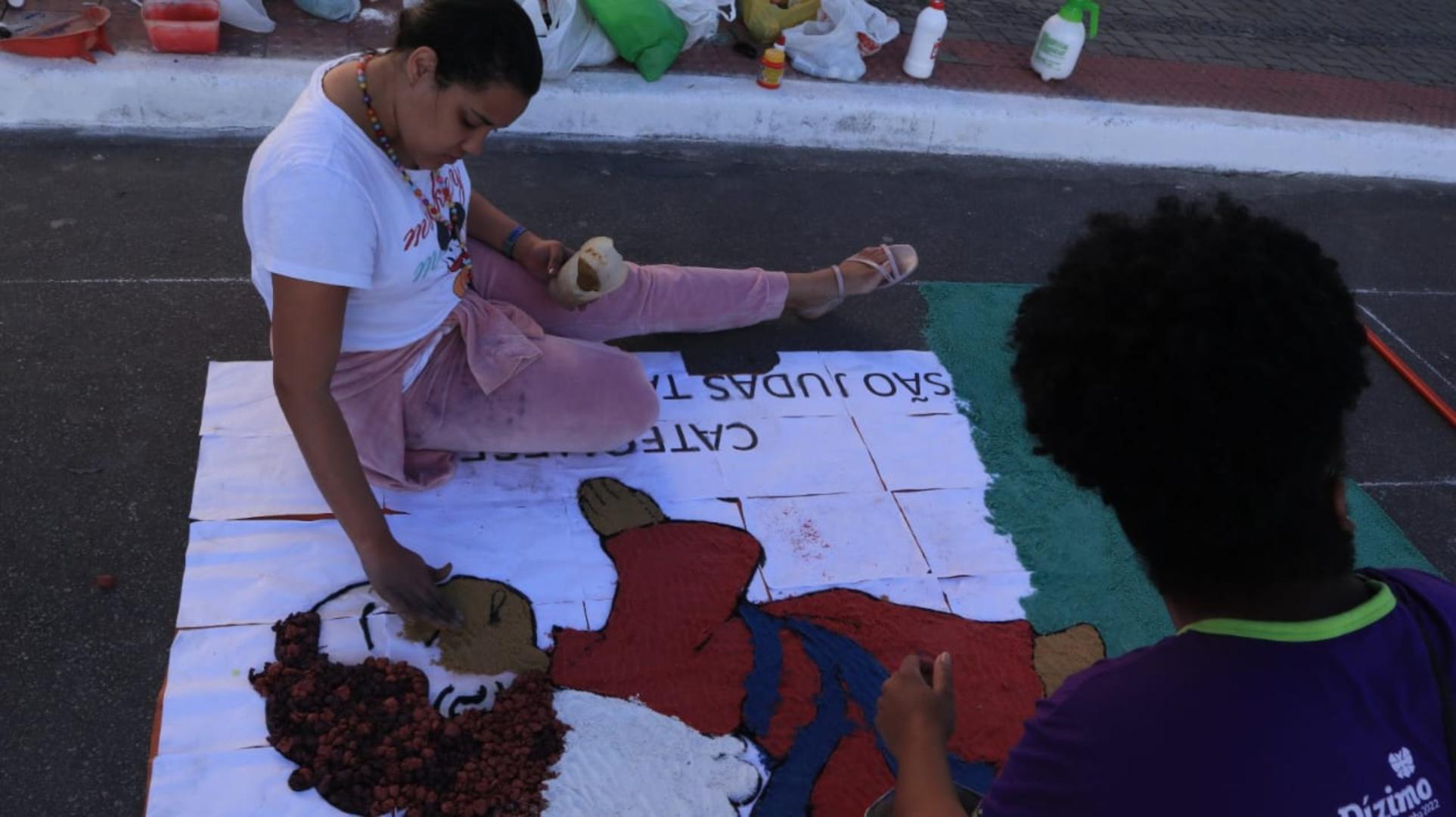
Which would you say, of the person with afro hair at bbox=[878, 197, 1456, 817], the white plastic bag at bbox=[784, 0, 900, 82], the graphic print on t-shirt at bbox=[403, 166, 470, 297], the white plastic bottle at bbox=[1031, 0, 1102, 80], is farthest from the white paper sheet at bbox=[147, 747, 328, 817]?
the white plastic bottle at bbox=[1031, 0, 1102, 80]

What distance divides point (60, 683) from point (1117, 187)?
3683mm

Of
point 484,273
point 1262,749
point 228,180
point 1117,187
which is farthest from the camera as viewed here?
point 1117,187

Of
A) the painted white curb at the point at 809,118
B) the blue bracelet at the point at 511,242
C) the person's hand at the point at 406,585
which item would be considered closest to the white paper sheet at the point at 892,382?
the blue bracelet at the point at 511,242

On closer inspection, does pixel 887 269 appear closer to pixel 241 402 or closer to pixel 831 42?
pixel 831 42

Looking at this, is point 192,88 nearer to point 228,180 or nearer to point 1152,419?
point 228,180

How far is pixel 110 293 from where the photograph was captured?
263 cm

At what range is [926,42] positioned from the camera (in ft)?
13.4

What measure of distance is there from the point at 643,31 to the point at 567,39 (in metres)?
0.26

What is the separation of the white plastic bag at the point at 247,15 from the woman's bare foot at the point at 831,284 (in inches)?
84.8

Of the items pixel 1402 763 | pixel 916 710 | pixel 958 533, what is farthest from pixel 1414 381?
pixel 1402 763

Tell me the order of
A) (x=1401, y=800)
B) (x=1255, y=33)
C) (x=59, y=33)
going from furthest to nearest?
(x=1255, y=33)
(x=59, y=33)
(x=1401, y=800)

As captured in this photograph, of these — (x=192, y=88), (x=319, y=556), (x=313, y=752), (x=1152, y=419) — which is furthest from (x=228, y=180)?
(x=1152, y=419)

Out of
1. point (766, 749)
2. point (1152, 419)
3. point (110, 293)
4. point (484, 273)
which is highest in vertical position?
point (1152, 419)

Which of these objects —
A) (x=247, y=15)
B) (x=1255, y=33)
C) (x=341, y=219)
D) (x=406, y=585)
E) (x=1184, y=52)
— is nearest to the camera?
(x=341, y=219)
